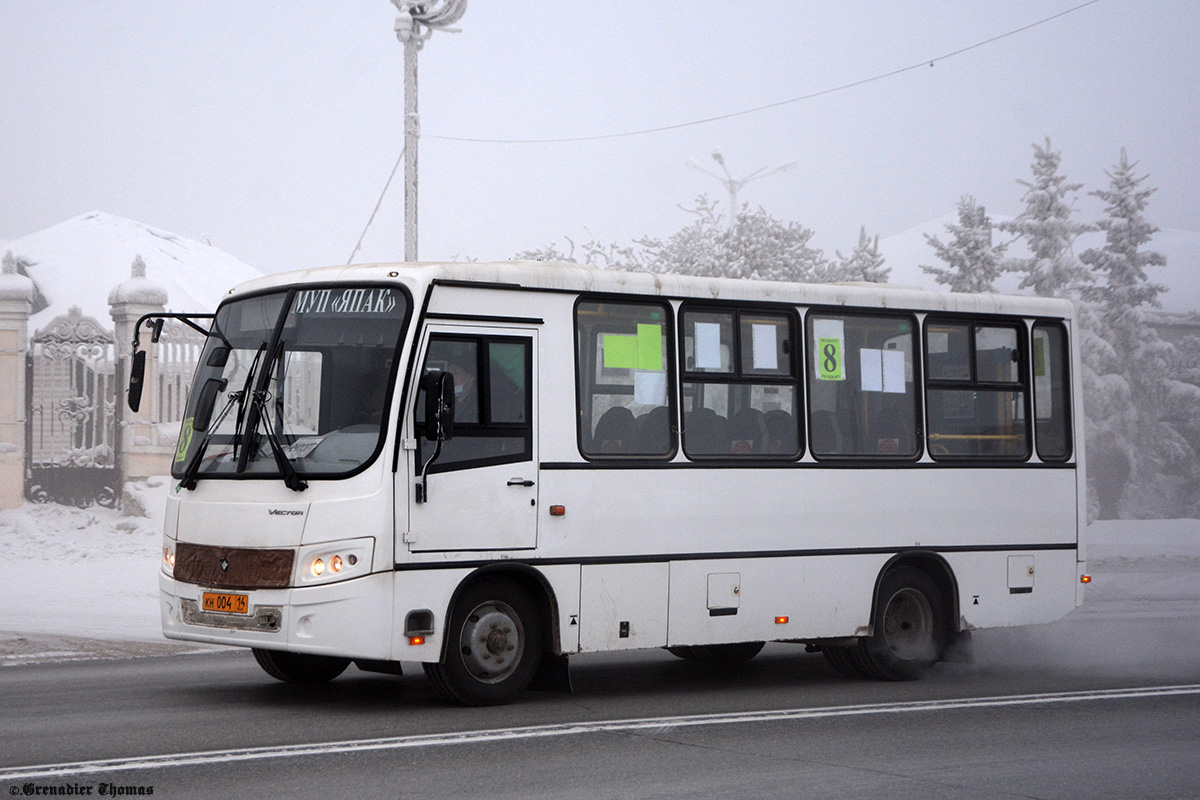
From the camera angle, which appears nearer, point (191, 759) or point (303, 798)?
point (303, 798)

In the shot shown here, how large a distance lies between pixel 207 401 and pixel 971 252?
3471 centimetres

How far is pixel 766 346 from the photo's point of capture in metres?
11.5

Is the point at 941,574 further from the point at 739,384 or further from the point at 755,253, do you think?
the point at 755,253

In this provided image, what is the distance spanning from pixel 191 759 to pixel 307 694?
9.03ft

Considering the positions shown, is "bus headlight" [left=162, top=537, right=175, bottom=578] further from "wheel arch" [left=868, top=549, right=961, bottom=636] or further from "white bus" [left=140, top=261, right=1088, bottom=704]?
"wheel arch" [left=868, top=549, right=961, bottom=636]

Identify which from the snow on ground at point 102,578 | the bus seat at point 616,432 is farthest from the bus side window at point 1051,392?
the snow on ground at point 102,578

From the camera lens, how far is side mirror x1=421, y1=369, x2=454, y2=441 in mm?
9336

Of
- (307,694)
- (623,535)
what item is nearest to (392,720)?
(307,694)

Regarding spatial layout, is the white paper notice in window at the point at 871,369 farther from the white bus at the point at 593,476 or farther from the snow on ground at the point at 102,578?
the snow on ground at the point at 102,578

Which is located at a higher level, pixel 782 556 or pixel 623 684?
pixel 782 556

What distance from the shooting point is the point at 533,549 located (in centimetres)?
996

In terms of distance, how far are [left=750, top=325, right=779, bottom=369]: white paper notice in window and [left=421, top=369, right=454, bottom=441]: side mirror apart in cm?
294

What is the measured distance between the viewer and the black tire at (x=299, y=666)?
10.7 meters

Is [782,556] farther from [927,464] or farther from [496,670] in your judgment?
[496,670]
